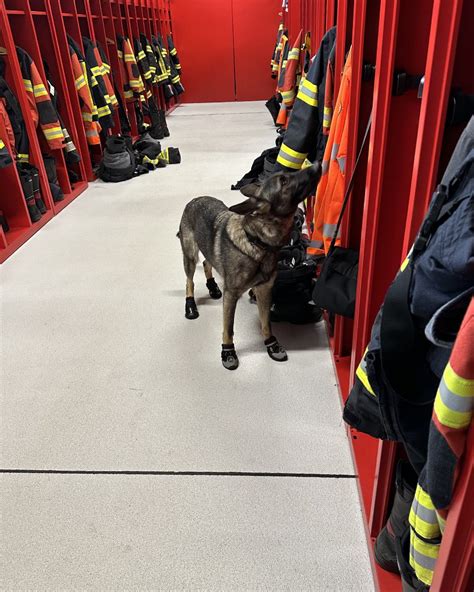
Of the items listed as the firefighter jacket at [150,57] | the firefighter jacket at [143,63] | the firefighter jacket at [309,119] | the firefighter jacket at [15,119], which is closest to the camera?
the firefighter jacket at [309,119]

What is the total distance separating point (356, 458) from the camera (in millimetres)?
1813

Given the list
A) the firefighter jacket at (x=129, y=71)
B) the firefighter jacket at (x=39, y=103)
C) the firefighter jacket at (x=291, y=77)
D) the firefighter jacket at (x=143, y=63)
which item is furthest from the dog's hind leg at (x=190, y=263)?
the firefighter jacket at (x=143, y=63)

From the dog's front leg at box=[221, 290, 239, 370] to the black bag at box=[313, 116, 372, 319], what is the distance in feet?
1.62

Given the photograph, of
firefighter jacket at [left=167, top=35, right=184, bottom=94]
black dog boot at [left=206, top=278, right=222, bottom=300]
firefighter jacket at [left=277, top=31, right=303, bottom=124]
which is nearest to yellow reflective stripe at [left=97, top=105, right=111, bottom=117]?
firefighter jacket at [left=277, top=31, right=303, bottom=124]

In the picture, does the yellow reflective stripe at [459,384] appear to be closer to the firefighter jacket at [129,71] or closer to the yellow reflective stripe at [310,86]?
the yellow reflective stripe at [310,86]

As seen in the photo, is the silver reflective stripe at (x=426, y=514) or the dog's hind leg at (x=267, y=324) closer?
the silver reflective stripe at (x=426, y=514)

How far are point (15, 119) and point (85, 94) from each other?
1.34m

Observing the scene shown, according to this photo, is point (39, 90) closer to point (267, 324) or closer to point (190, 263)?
point (190, 263)

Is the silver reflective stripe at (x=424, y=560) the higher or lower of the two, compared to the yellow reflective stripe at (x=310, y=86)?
lower

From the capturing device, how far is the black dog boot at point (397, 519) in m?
1.21

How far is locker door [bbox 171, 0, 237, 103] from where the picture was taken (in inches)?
404

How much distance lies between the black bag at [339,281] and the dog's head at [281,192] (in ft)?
0.67

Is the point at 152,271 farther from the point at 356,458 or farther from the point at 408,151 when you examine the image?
the point at 408,151

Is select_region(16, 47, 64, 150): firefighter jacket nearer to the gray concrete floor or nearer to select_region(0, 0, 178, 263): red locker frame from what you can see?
select_region(0, 0, 178, 263): red locker frame
